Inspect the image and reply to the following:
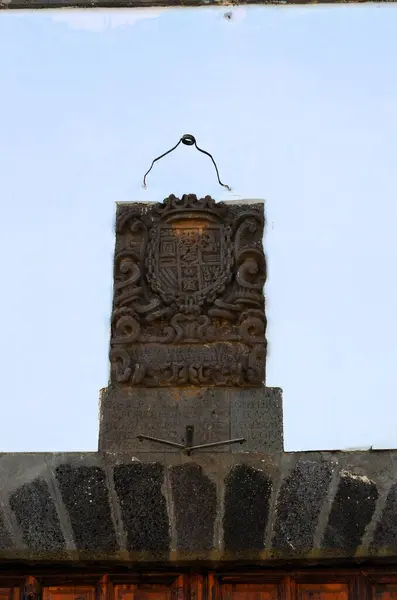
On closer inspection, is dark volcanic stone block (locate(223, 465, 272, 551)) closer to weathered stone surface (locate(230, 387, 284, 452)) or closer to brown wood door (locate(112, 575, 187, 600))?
weathered stone surface (locate(230, 387, 284, 452))

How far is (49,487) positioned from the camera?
23.0 feet

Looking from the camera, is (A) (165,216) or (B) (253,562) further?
(A) (165,216)

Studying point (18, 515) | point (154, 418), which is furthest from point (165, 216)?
point (18, 515)

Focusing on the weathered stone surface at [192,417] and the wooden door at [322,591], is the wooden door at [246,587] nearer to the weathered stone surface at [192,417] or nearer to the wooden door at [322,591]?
the wooden door at [322,591]

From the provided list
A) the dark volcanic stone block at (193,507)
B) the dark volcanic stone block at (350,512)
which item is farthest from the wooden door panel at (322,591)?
the dark volcanic stone block at (193,507)

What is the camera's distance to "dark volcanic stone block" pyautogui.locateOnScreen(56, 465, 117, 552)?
6.93 m

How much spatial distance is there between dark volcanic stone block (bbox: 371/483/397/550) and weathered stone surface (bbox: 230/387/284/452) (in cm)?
49

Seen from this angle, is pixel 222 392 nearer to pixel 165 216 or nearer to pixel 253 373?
pixel 253 373

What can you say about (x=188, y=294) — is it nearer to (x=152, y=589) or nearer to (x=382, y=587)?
(x=152, y=589)

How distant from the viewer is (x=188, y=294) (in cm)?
736

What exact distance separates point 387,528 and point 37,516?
1404 mm

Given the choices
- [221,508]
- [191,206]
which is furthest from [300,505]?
[191,206]

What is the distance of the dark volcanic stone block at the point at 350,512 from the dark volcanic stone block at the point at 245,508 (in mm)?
267

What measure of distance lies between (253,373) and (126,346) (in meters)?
0.55
